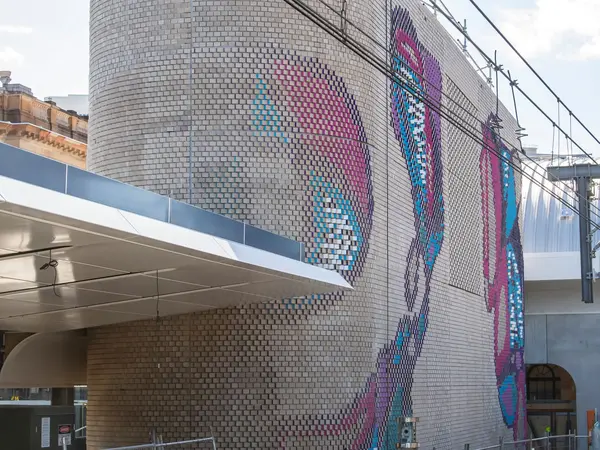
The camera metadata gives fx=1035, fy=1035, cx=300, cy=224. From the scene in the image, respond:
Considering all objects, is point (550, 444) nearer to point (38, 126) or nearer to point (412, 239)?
point (412, 239)

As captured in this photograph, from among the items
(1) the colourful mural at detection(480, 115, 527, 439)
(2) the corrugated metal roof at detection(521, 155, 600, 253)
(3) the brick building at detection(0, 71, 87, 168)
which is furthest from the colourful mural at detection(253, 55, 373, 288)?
(3) the brick building at detection(0, 71, 87, 168)

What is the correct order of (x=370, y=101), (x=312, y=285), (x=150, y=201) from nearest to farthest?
1. (x=150, y=201)
2. (x=312, y=285)
3. (x=370, y=101)

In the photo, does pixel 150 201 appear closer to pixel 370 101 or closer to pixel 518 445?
pixel 370 101

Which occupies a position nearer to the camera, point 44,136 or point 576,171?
point 576,171

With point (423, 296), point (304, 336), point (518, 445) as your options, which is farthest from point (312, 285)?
point (518, 445)

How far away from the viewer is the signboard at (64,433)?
1623 centimetres

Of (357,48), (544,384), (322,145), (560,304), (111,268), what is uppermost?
(357,48)

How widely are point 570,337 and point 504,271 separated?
10121 millimetres

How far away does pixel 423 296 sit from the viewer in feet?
81.1

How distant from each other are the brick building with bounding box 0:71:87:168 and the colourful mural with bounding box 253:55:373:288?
31.7m

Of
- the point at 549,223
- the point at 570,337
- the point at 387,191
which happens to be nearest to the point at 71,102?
the point at 549,223

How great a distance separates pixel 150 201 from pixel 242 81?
721 centimetres

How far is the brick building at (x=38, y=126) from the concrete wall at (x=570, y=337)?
24090mm

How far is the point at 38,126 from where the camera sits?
50812mm
